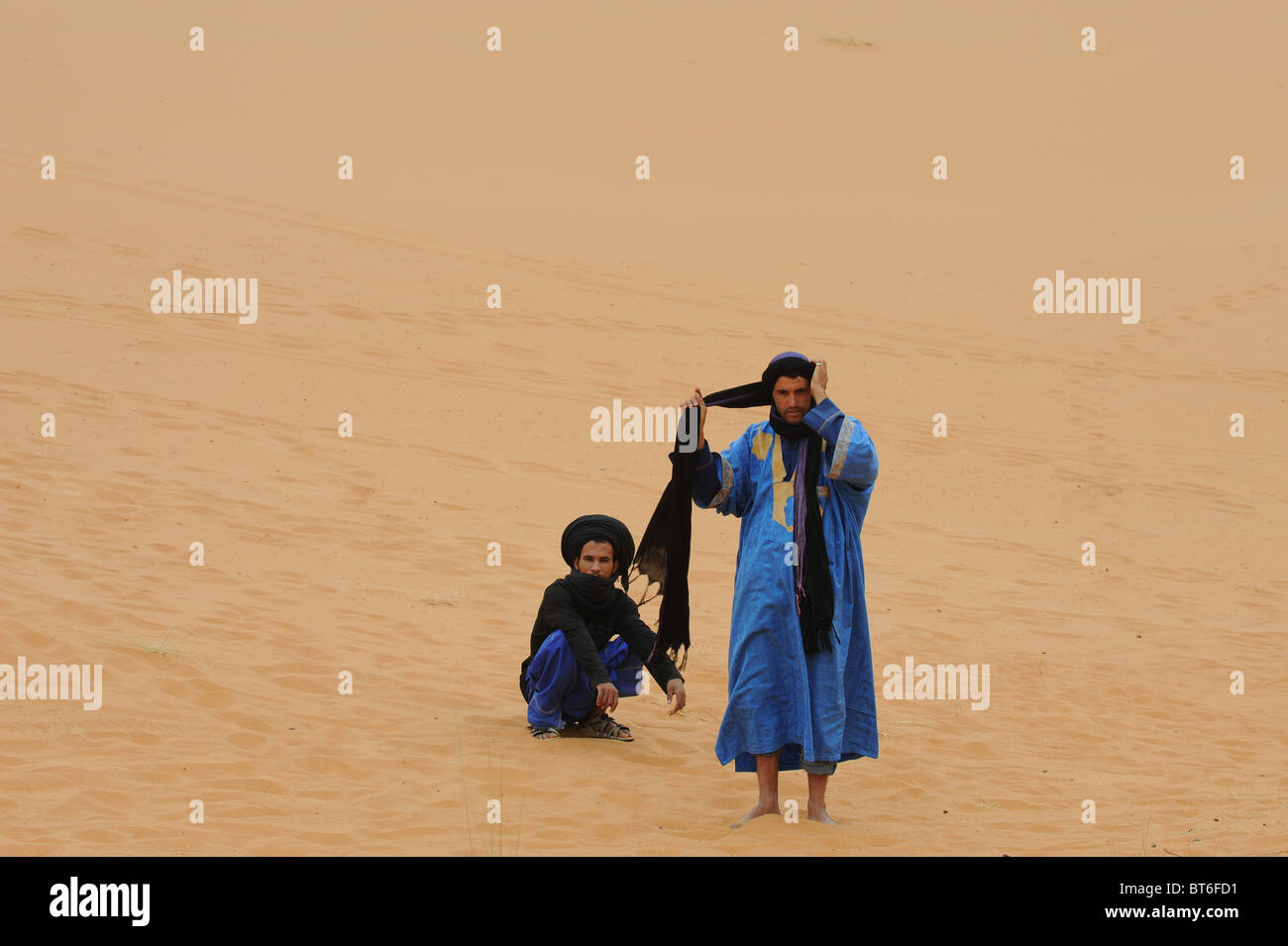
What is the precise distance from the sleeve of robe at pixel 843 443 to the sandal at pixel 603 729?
2167 mm

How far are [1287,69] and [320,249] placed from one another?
86.7 ft

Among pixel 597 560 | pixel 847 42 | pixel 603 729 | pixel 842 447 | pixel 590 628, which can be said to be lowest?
pixel 603 729

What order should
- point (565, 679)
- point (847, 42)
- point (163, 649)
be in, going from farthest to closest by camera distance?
1. point (847, 42)
2. point (163, 649)
3. point (565, 679)

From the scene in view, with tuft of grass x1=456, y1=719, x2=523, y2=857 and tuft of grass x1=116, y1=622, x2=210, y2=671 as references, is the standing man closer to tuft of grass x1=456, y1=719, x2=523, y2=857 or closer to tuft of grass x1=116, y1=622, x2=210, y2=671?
tuft of grass x1=456, y1=719, x2=523, y2=857

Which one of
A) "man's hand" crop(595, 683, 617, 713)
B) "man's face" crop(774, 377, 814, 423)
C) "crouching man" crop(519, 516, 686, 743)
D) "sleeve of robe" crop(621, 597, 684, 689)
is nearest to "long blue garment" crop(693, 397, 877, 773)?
"man's face" crop(774, 377, 814, 423)

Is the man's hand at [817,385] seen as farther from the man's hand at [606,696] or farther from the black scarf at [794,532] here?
the man's hand at [606,696]

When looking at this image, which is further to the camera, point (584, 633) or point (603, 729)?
point (603, 729)

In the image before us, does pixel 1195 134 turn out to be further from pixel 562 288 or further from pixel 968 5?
pixel 562 288

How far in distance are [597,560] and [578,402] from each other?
837cm

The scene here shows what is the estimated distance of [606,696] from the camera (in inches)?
248

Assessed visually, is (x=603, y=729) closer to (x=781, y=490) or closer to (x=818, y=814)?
(x=818, y=814)

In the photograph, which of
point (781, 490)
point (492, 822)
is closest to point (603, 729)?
point (492, 822)

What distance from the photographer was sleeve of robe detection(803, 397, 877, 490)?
5.39 meters

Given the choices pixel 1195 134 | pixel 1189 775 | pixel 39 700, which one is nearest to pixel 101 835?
pixel 39 700
